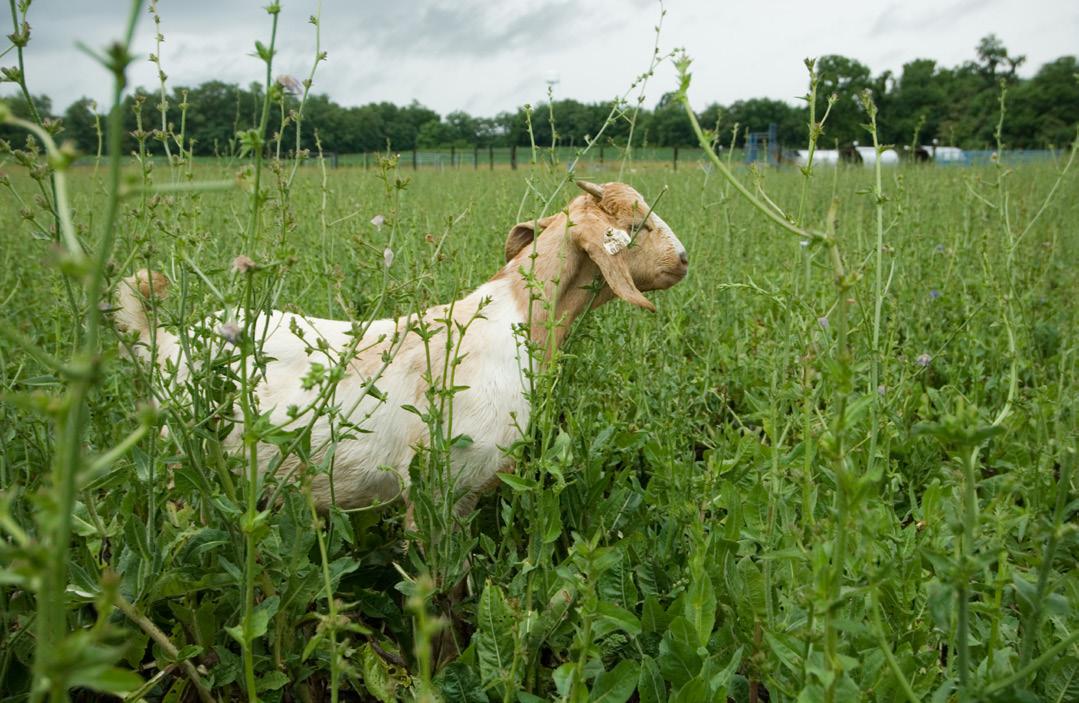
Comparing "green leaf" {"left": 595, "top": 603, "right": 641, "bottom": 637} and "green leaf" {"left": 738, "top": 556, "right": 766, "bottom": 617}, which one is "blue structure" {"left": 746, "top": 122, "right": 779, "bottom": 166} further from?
"green leaf" {"left": 595, "top": 603, "right": 641, "bottom": 637}

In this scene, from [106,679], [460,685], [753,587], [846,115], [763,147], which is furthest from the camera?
[846,115]

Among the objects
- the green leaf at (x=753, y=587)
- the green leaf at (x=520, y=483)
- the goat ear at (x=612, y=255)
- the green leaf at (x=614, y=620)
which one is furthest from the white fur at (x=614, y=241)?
the green leaf at (x=614, y=620)

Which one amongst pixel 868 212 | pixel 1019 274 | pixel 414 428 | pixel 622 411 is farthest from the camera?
pixel 868 212

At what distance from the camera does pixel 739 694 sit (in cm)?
131

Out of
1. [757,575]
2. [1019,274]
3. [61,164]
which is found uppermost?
[61,164]

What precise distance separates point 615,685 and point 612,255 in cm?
102

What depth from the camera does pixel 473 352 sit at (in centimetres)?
181

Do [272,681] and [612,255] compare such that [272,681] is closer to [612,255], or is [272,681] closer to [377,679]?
[377,679]

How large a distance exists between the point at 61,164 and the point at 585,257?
1536 mm

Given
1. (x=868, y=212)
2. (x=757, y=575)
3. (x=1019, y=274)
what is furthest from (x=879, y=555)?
(x=868, y=212)

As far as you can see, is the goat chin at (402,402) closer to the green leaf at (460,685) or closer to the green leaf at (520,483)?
the green leaf at (520,483)

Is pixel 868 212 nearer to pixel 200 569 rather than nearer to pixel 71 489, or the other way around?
pixel 200 569

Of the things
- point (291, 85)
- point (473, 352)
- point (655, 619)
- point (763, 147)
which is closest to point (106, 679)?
point (655, 619)

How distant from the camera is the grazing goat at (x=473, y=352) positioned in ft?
5.65
